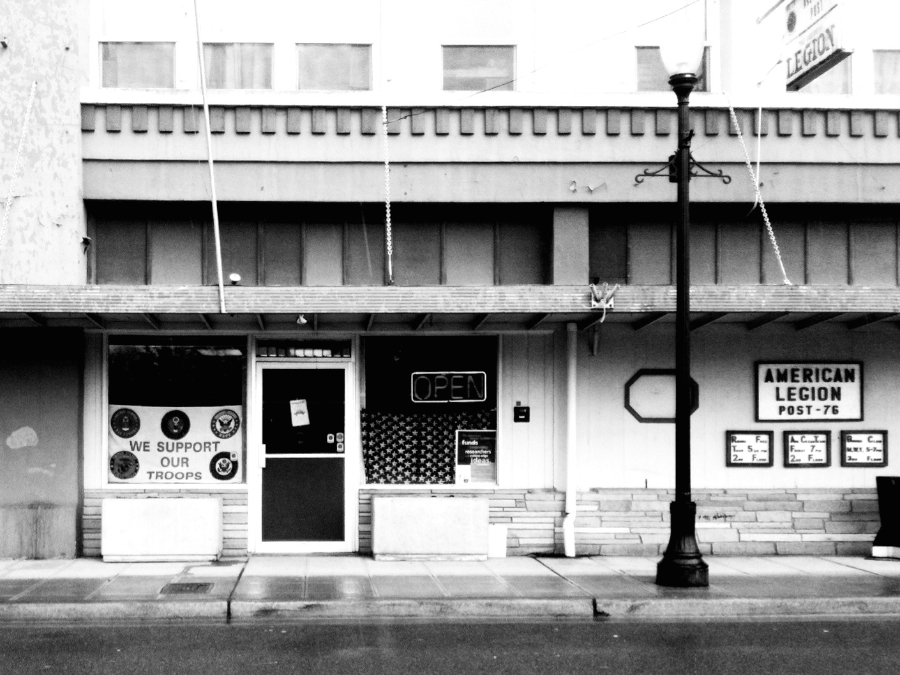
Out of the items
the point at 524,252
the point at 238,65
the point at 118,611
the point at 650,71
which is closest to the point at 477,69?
the point at 650,71

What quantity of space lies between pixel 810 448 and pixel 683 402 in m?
3.35

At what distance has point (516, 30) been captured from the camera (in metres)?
13.2

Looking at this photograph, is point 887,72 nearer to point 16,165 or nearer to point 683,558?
point 683,558

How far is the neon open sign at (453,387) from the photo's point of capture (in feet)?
42.9

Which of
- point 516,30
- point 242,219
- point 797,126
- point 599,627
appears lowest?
point 599,627

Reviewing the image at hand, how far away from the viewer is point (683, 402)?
35.1ft

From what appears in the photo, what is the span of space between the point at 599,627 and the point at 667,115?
252 inches

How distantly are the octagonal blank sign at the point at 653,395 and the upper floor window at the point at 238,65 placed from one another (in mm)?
5707

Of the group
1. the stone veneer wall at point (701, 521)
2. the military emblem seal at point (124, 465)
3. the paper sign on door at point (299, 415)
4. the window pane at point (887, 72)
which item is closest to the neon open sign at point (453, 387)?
the stone veneer wall at point (701, 521)

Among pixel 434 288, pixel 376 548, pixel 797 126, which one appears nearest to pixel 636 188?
pixel 797 126

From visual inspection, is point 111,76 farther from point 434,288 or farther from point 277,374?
point 434,288

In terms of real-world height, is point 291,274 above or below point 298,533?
above

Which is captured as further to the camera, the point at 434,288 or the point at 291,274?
the point at 291,274

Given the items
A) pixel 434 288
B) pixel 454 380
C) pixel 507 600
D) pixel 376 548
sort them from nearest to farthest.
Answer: pixel 507 600, pixel 434 288, pixel 376 548, pixel 454 380
